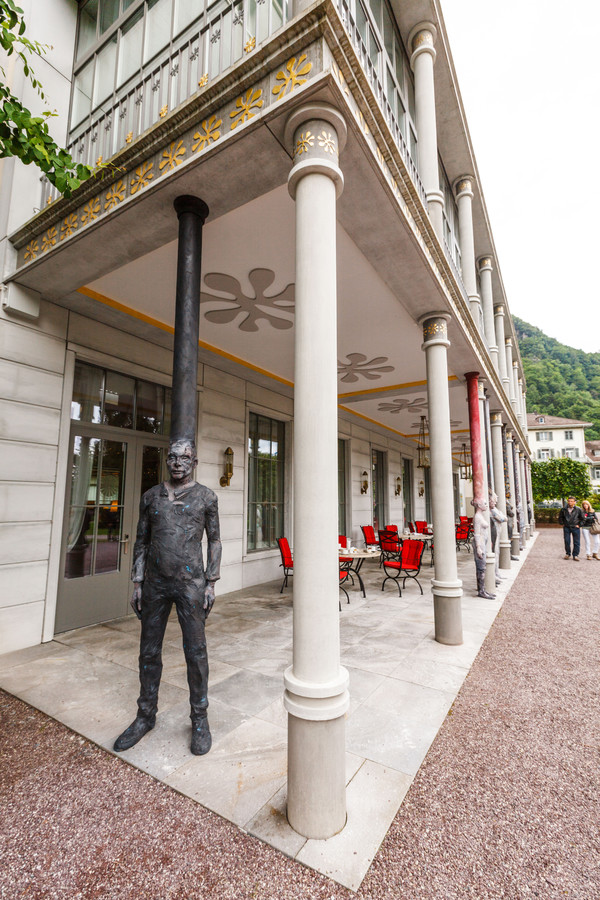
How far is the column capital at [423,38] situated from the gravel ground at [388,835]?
7265 millimetres

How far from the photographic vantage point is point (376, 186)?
2971 mm

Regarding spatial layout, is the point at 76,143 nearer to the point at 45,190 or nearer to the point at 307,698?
the point at 45,190

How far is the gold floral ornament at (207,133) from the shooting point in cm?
272

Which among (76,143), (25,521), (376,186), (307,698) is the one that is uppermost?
(76,143)

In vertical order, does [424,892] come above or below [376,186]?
below

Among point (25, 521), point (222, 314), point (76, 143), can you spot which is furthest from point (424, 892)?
point (76, 143)

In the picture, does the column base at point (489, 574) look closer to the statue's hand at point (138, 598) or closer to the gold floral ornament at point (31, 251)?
the statue's hand at point (138, 598)

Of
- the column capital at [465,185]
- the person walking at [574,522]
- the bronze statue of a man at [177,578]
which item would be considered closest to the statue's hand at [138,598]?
the bronze statue of a man at [177,578]

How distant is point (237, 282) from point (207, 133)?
5.95 feet

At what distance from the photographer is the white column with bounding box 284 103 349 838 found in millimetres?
1977

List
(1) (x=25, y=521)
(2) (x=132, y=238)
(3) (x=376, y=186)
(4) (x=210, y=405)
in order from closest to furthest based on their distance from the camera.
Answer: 1. (3) (x=376, y=186)
2. (2) (x=132, y=238)
3. (1) (x=25, y=521)
4. (4) (x=210, y=405)

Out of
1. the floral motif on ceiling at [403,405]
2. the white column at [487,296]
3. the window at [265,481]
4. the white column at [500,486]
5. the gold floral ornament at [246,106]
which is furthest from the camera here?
the floral motif on ceiling at [403,405]

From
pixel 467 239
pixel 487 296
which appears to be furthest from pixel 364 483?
pixel 467 239

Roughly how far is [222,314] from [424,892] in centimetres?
533
